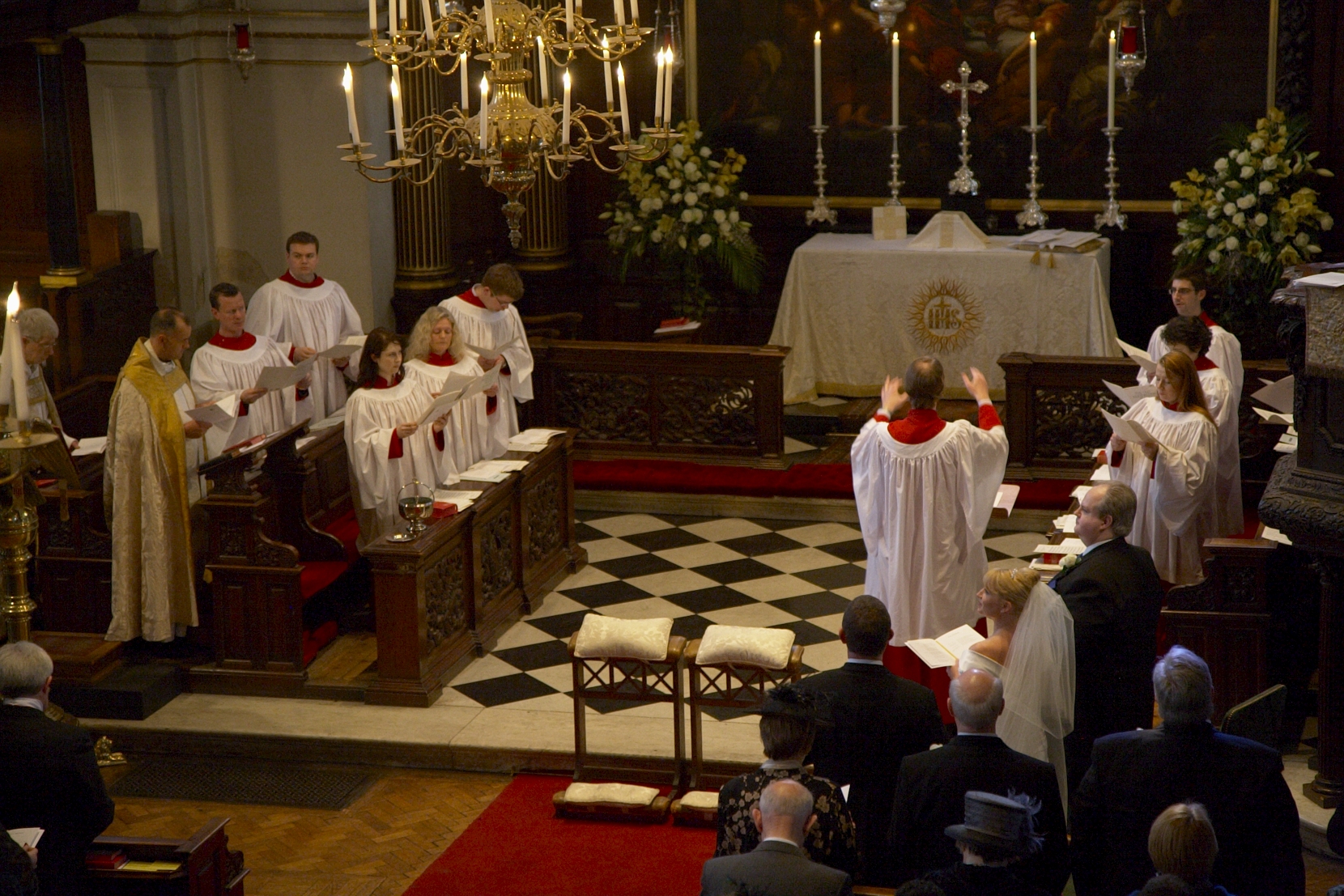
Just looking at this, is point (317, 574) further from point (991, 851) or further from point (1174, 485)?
point (991, 851)

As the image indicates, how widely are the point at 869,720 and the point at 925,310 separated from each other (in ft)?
26.4

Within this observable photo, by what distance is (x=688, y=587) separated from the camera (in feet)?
33.2

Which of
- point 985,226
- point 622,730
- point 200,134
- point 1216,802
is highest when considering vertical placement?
point 200,134

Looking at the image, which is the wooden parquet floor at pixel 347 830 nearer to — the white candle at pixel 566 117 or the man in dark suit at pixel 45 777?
the man in dark suit at pixel 45 777

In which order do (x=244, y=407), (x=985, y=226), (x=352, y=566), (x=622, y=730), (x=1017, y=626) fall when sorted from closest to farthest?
(x=1017, y=626) < (x=622, y=730) < (x=352, y=566) < (x=244, y=407) < (x=985, y=226)

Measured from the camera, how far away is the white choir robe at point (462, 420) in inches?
384

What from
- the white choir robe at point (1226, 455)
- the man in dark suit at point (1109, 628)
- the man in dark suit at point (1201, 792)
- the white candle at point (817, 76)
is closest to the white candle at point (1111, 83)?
the white candle at point (817, 76)

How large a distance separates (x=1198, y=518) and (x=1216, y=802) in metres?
3.81

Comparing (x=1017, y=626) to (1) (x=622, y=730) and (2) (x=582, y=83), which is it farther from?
(2) (x=582, y=83)

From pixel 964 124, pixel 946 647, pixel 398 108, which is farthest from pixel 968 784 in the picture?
pixel 964 124

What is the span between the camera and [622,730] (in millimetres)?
8023

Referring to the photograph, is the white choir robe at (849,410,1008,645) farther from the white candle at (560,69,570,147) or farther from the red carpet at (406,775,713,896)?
the white candle at (560,69,570,147)

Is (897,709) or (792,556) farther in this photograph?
(792,556)

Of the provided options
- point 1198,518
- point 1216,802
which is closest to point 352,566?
point 1198,518
